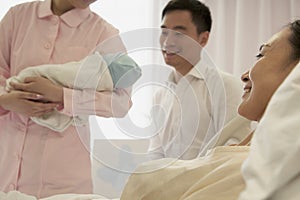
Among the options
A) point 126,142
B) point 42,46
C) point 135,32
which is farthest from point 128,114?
point 42,46

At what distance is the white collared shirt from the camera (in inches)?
49.7

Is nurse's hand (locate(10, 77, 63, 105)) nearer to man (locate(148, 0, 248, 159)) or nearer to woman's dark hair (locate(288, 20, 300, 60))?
man (locate(148, 0, 248, 159))

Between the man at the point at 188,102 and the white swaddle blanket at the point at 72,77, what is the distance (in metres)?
0.16

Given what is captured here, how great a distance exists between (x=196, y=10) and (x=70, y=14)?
0.41 meters

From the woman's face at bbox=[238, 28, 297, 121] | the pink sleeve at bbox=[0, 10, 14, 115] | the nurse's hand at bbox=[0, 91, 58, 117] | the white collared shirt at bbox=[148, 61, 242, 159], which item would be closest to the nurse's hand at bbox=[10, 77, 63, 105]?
the nurse's hand at bbox=[0, 91, 58, 117]

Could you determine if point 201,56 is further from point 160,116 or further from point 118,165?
point 118,165

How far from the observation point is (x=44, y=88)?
128 cm

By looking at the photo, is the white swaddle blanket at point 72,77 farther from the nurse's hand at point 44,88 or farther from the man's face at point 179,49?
the man's face at point 179,49

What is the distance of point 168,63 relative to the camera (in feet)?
4.33

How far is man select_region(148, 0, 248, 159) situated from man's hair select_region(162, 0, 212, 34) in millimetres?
171

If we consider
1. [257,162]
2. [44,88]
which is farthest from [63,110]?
[257,162]

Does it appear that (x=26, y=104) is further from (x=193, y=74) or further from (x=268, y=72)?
(x=268, y=72)

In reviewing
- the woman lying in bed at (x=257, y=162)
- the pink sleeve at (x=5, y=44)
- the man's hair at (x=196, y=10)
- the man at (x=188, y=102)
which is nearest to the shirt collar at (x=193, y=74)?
the man at (x=188, y=102)

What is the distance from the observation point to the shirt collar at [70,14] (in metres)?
1.41
